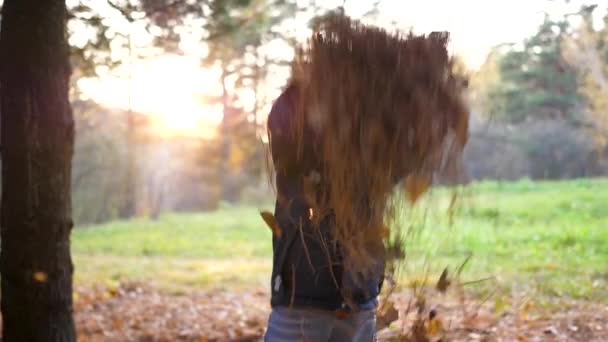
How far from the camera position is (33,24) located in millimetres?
3490

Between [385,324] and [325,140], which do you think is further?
[385,324]

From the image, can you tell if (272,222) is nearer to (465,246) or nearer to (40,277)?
(40,277)

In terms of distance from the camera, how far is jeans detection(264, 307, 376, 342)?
6.97ft

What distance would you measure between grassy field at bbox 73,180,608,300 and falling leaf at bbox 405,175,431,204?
44mm

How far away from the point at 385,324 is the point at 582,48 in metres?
9.54

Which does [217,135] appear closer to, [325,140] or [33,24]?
[33,24]

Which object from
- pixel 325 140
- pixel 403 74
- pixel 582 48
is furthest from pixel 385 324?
pixel 582 48

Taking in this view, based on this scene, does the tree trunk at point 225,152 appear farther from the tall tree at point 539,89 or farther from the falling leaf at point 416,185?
the falling leaf at point 416,185

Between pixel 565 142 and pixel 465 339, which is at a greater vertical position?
pixel 565 142

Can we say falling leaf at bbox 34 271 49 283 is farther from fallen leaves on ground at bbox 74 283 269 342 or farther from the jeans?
fallen leaves on ground at bbox 74 283 269 342

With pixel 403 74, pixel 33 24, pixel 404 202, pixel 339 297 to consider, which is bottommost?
pixel 339 297

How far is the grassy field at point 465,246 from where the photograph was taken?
2359 mm

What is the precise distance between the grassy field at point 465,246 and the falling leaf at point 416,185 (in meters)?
0.04

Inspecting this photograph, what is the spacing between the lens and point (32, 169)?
3.50 metres
